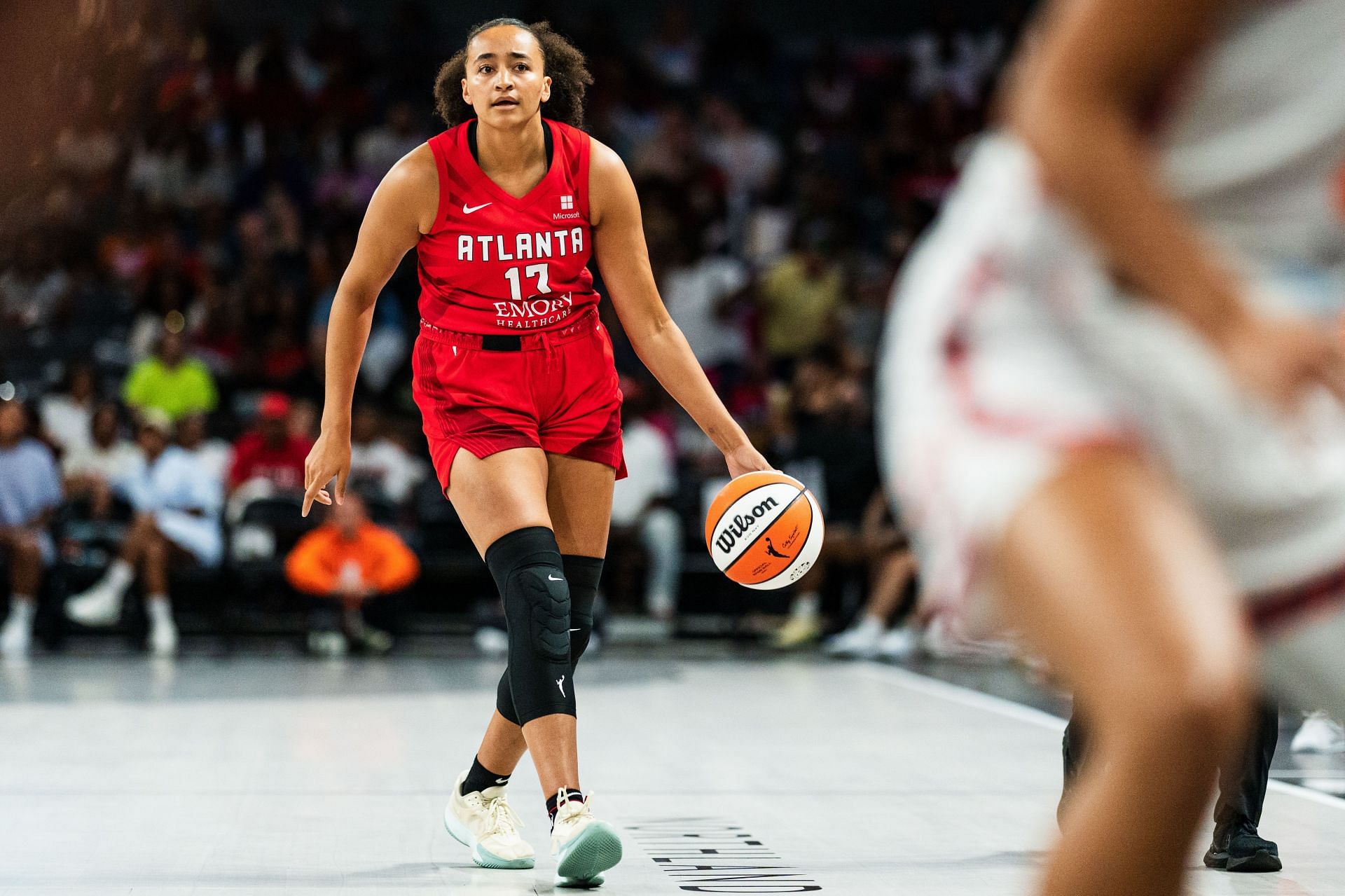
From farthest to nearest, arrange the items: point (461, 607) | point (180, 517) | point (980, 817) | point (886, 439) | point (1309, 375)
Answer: point (461, 607) < point (180, 517) < point (980, 817) < point (886, 439) < point (1309, 375)

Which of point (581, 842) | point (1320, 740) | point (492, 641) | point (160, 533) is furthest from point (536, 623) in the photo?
point (160, 533)

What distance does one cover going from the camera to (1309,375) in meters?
1.46

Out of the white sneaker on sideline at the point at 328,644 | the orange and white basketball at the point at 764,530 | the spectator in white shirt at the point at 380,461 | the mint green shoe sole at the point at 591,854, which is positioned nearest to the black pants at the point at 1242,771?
the orange and white basketball at the point at 764,530

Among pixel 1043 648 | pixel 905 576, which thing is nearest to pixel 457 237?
pixel 1043 648

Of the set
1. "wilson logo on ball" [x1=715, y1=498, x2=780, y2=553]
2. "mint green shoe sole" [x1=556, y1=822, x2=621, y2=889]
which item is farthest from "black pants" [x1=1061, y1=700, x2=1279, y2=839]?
"mint green shoe sole" [x1=556, y1=822, x2=621, y2=889]

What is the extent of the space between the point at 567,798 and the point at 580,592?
1.76ft

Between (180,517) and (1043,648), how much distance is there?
933cm

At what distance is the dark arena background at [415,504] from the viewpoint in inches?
177

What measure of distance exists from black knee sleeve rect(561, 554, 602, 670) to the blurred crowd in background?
175 inches

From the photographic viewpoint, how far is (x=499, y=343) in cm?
397

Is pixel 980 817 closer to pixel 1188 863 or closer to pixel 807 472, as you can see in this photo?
pixel 1188 863

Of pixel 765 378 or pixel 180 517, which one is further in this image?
pixel 765 378

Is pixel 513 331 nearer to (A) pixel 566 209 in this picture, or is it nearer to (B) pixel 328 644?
(A) pixel 566 209

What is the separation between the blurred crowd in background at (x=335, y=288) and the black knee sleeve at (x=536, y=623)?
4.58 metres
